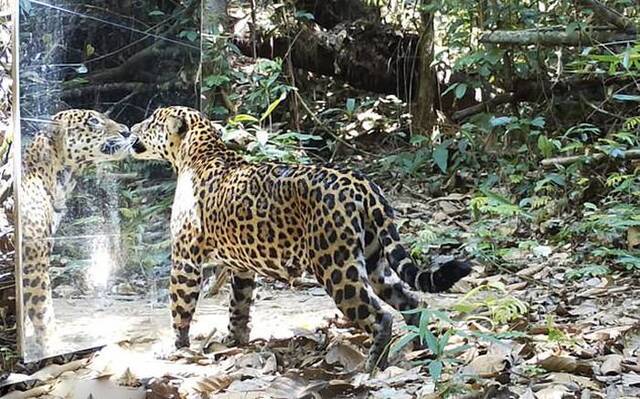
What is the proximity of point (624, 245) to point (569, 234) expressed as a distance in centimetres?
43

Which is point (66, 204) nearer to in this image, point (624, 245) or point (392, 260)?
point (392, 260)

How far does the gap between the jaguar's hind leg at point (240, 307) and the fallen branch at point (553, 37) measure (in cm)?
315

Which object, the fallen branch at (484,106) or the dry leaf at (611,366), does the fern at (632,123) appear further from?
the dry leaf at (611,366)

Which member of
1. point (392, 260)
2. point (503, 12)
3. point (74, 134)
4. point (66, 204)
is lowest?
point (392, 260)

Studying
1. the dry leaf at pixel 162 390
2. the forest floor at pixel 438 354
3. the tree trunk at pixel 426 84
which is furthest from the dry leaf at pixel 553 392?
the tree trunk at pixel 426 84

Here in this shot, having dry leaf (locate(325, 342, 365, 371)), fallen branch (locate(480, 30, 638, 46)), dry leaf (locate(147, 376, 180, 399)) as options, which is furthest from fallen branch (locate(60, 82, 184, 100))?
fallen branch (locate(480, 30, 638, 46))

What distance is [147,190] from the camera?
15.7 ft

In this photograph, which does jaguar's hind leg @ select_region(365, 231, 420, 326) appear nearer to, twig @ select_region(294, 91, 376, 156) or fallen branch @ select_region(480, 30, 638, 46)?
fallen branch @ select_region(480, 30, 638, 46)

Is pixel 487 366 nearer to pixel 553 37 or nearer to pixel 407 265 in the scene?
pixel 407 265

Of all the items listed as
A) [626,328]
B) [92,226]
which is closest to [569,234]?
[626,328]

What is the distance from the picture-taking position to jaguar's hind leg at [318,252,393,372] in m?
3.75

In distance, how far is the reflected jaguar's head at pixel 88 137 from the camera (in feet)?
13.8

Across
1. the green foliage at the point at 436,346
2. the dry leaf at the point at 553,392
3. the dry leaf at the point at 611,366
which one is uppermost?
the green foliage at the point at 436,346

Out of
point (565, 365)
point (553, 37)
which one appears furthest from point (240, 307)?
point (553, 37)
